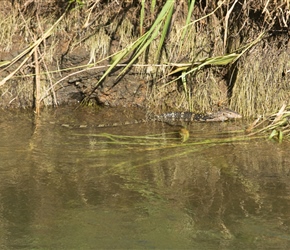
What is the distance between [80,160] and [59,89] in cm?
212

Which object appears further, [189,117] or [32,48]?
[32,48]

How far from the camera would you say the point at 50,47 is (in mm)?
7824

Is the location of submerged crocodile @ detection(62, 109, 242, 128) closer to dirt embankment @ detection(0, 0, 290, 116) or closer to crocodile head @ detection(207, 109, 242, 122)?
crocodile head @ detection(207, 109, 242, 122)

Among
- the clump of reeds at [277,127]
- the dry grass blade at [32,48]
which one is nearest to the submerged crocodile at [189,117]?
the clump of reeds at [277,127]

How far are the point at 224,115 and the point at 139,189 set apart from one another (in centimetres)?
214

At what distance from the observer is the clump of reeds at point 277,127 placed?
→ 656 cm

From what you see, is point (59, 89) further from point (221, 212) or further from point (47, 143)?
point (221, 212)

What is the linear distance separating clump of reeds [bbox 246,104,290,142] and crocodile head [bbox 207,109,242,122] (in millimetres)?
413

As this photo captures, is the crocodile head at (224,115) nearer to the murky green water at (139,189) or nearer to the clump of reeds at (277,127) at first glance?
the murky green water at (139,189)

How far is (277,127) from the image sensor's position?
6.69 metres

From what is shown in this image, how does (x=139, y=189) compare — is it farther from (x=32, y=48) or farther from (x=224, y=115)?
(x=32, y=48)

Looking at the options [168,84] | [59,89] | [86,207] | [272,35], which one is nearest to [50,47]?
[59,89]

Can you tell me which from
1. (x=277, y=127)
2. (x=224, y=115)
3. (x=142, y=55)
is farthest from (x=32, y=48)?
(x=277, y=127)

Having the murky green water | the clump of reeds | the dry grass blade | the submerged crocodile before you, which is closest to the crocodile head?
the submerged crocodile
